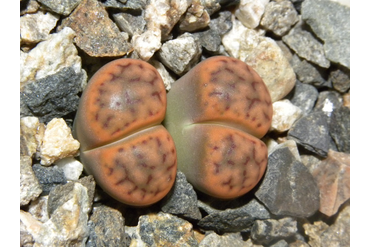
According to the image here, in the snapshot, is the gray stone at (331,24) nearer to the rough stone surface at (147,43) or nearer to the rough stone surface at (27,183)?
the rough stone surface at (147,43)

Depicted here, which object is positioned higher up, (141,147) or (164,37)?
(164,37)

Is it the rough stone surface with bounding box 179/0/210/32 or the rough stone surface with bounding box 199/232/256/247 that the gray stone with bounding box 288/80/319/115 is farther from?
the rough stone surface with bounding box 199/232/256/247

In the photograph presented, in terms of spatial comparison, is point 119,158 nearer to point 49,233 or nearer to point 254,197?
point 49,233

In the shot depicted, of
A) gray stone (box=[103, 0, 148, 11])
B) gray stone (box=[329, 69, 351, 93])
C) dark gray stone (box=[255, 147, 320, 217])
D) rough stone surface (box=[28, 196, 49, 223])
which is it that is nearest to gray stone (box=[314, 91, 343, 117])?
gray stone (box=[329, 69, 351, 93])

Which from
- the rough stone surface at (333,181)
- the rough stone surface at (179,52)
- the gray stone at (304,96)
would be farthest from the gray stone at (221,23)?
the rough stone surface at (333,181)

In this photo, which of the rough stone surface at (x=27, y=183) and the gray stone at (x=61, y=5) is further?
the gray stone at (x=61, y=5)

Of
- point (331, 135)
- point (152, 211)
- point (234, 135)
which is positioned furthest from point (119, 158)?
point (331, 135)
